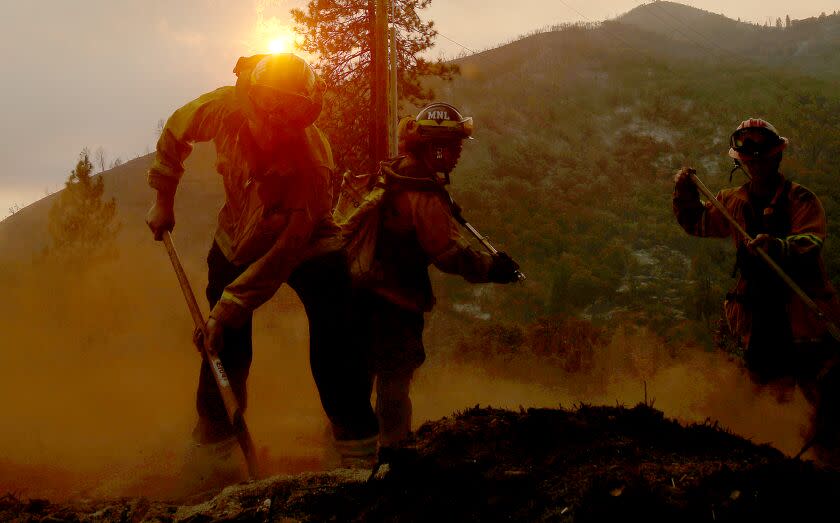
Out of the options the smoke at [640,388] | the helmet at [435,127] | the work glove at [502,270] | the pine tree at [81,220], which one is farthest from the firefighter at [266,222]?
the pine tree at [81,220]

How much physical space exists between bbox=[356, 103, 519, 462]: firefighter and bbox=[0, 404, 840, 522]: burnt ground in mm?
1406

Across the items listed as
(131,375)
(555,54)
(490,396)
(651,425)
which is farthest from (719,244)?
(555,54)

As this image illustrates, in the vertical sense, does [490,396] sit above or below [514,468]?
below

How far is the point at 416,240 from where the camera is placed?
5488 millimetres

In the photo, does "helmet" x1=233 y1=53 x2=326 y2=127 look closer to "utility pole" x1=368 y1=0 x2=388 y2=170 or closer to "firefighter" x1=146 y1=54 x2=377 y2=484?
"firefighter" x1=146 y1=54 x2=377 y2=484

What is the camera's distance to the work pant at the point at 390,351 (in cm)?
539

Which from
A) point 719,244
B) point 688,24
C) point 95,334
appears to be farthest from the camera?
point 688,24

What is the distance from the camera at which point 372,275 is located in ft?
17.5

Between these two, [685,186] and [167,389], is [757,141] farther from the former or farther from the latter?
[167,389]

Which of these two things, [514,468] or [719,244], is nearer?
[514,468]

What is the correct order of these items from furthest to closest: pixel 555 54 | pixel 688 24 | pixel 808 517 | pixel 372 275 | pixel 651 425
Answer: pixel 688 24 → pixel 555 54 → pixel 372 275 → pixel 651 425 → pixel 808 517

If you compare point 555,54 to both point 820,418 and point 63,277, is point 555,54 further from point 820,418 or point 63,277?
point 820,418

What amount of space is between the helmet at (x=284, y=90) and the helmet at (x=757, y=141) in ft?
8.97

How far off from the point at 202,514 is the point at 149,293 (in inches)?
494
